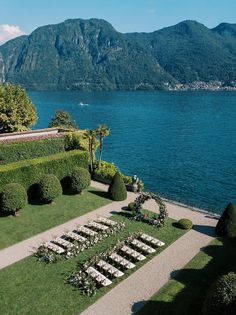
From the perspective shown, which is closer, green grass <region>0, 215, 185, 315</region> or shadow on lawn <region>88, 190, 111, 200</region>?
green grass <region>0, 215, 185, 315</region>

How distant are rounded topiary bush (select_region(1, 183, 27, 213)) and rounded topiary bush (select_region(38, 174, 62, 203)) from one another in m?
2.45

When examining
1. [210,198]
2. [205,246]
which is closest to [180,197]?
[210,198]

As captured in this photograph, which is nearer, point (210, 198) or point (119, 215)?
point (119, 215)

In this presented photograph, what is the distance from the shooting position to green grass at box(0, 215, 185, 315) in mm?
17906

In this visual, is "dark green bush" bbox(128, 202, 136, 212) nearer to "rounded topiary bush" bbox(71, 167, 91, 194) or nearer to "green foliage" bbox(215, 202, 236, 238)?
"rounded topiary bush" bbox(71, 167, 91, 194)

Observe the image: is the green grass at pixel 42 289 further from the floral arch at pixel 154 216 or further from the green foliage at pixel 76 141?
the green foliage at pixel 76 141

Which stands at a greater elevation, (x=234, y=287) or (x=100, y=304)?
(x=234, y=287)

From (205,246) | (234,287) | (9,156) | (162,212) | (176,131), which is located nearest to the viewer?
(234,287)

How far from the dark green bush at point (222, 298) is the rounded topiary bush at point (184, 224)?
11390 mm

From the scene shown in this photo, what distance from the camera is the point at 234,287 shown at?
1519cm

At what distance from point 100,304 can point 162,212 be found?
36.1 feet

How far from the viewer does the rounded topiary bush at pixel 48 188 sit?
3039 centimetres

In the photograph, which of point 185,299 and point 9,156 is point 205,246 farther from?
point 9,156

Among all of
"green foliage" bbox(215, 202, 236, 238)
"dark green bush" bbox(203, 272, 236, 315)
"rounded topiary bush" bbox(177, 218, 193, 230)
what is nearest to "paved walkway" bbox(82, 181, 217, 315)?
"rounded topiary bush" bbox(177, 218, 193, 230)
